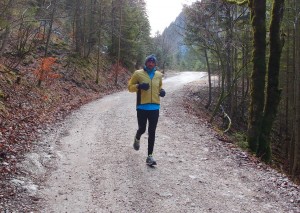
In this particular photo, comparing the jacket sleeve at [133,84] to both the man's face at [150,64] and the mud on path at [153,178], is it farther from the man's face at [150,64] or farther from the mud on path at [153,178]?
the mud on path at [153,178]

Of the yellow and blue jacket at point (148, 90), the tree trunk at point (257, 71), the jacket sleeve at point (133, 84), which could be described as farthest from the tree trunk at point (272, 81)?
the jacket sleeve at point (133, 84)

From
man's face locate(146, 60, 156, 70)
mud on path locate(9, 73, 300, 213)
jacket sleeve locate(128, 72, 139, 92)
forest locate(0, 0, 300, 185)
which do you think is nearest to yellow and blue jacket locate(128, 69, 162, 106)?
jacket sleeve locate(128, 72, 139, 92)

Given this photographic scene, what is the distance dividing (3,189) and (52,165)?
1612 millimetres

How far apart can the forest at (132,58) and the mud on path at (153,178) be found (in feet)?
4.10

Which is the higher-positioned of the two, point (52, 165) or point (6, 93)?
point (6, 93)

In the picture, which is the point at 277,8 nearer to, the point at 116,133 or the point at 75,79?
the point at 116,133

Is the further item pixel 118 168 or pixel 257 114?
pixel 257 114

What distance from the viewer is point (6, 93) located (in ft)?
39.9

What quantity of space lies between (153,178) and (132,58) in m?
31.3

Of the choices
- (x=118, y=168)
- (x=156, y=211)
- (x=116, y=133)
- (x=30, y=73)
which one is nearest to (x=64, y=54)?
(x=30, y=73)

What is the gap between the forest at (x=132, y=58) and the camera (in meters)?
10.5

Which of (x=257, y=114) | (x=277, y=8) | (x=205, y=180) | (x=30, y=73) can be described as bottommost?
(x=205, y=180)

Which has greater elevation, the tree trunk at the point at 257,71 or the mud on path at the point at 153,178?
the tree trunk at the point at 257,71

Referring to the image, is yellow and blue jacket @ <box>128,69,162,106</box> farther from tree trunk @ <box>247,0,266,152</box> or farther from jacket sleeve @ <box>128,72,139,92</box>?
tree trunk @ <box>247,0,266,152</box>
